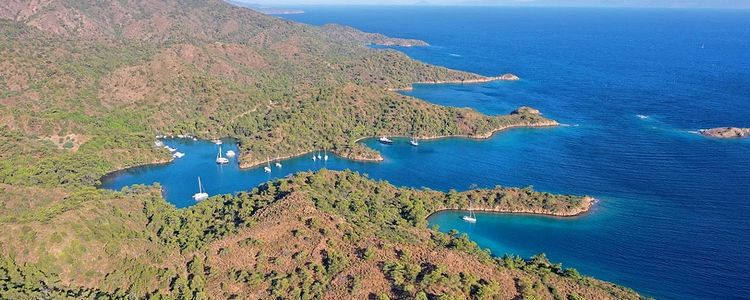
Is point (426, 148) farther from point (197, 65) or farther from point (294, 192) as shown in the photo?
point (197, 65)

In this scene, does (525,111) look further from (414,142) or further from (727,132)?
(727,132)

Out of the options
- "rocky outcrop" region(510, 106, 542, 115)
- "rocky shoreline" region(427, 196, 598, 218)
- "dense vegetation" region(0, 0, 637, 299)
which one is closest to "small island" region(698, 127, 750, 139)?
"rocky outcrop" region(510, 106, 542, 115)

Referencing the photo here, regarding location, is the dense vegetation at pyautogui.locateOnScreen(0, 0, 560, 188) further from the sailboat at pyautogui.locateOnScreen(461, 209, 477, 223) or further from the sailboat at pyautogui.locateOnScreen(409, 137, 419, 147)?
the sailboat at pyautogui.locateOnScreen(461, 209, 477, 223)

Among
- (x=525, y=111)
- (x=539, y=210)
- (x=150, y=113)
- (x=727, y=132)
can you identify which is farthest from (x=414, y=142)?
(x=727, y=132)

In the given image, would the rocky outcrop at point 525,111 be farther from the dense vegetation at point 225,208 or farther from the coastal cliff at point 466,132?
the dense vegetation at point 225,208

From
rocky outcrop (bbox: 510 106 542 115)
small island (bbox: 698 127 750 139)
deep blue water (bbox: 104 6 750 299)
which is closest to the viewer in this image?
deep blue water (bbox: 104 6 750 299)

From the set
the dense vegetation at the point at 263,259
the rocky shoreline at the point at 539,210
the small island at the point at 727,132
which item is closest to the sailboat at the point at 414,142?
the rocky shoreline at the point at 539,210

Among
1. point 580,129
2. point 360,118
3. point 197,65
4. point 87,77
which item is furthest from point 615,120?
point 87,77
